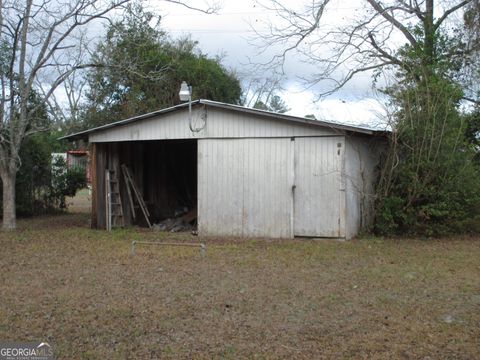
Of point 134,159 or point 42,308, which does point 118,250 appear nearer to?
point 42,308

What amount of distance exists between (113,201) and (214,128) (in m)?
3.94

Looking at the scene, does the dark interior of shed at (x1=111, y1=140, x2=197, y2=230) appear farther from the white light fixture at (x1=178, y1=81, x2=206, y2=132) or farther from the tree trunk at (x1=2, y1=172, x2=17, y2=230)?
the white light fixture at (x1=178, y1=81, x2=206, y2=132)

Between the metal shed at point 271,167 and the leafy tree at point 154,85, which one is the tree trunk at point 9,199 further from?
the leafy tree at point 154,85

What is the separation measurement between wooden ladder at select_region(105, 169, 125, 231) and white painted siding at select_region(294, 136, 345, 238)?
17.4 feet

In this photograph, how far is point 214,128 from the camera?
508 inches

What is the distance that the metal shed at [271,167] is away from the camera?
12039 millimetres

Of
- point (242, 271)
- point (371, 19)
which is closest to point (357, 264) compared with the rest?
point (242, 271)

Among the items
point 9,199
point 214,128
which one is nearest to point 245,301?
point 214,128

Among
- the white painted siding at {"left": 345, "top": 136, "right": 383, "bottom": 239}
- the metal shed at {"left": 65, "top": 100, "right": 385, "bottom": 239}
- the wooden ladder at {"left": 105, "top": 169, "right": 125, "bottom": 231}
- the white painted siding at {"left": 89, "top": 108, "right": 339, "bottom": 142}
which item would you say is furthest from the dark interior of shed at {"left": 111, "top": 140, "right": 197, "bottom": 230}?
the white painted siding at {"left": 345, "top": 136, "right": 383, "bottom": 239}

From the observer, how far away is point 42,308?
6.17 m

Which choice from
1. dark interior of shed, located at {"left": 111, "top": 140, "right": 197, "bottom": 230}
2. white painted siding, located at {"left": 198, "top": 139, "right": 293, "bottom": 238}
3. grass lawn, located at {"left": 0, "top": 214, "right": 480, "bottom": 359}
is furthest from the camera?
dark interior of shed, located at {"left": 111, "top": 140, "right": 197, "bottom": 230}

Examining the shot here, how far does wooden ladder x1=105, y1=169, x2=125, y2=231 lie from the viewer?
1445 cm

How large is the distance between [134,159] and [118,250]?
5.97 metres

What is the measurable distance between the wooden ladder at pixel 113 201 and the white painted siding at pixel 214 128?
125 cm
